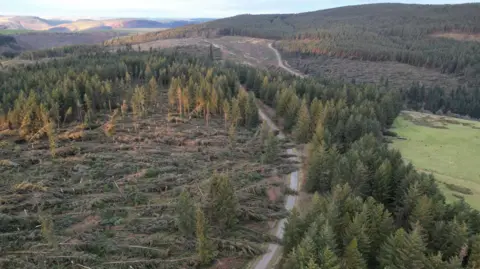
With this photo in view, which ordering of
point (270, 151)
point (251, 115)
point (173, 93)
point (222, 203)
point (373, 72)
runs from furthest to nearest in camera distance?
point (373, 72) < point (173, 93) < point (251, 115) < point (270, 151) < point (222, 203)

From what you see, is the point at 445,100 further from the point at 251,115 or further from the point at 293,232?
the point at 293,232

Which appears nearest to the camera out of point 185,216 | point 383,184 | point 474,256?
point 474,256

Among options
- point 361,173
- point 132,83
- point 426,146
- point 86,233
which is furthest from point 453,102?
point 86,233

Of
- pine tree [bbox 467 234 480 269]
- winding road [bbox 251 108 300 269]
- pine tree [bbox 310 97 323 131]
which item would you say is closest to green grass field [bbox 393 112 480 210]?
pine tree [bbox 310 97 323 131]

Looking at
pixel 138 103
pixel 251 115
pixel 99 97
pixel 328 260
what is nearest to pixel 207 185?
pixel 328 260

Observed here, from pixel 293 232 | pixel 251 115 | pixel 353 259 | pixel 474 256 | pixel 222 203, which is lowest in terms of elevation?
pixel 222 203

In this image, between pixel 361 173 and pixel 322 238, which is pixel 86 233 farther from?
pixel 361 173

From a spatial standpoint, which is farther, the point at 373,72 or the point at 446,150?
the point at 373,72

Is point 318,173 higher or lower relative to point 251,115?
lower

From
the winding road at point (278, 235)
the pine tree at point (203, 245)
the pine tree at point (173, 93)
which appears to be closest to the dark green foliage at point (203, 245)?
the pine tree at point (203, 245)
